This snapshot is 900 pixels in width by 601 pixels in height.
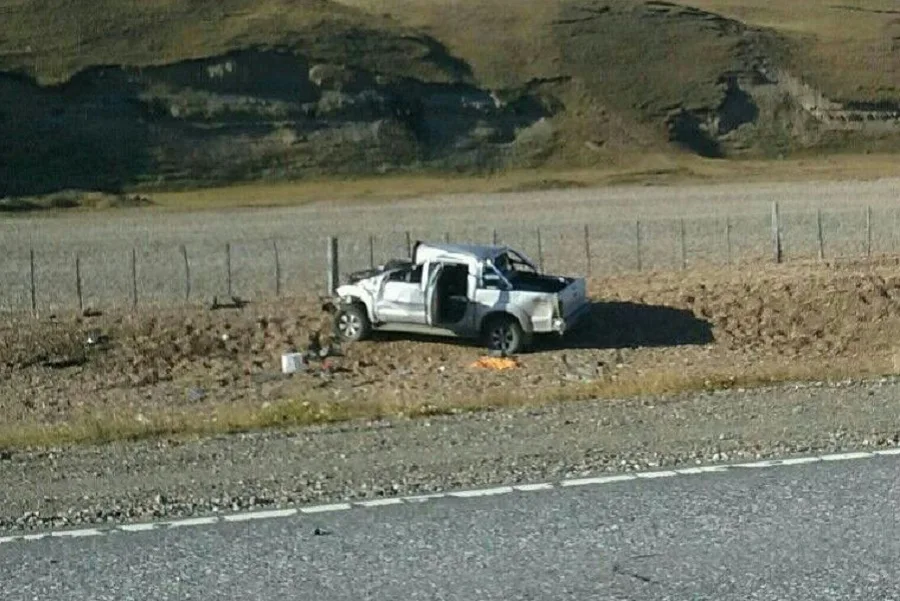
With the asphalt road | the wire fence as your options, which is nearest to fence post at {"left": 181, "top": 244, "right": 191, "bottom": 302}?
the wire fence

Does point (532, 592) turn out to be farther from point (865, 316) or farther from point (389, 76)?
point (389, 76)

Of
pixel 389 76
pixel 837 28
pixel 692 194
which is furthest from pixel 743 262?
pixel 837 28

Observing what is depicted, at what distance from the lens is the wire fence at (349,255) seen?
32.5 m

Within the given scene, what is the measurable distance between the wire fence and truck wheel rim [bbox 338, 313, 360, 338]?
129 inches

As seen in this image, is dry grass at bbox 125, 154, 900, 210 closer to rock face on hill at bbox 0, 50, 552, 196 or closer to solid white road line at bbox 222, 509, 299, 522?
rock face on hill at bbox 0, 50, 552, 196

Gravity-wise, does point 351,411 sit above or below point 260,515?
below

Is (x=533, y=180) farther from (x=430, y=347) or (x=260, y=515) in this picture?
(x=260, y=515)

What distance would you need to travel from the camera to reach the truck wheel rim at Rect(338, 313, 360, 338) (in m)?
27.5

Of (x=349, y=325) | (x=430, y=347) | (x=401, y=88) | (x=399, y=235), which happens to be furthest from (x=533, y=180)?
(x=430, y=347)

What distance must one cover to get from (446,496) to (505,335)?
16.9m

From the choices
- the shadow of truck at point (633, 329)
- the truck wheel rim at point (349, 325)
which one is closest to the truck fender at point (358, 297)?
the truck wheel rim at point (349, 325)

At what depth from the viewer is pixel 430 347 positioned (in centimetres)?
2731

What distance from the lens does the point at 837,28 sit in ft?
361

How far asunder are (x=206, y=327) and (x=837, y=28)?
89.9m
